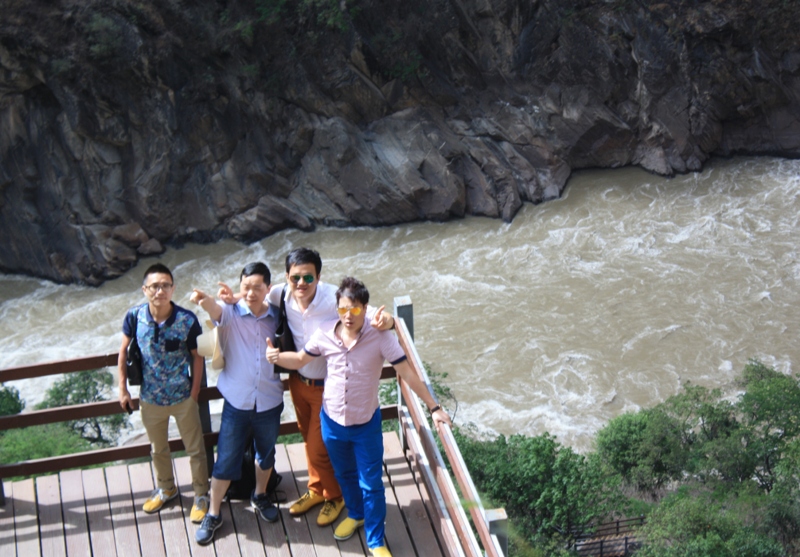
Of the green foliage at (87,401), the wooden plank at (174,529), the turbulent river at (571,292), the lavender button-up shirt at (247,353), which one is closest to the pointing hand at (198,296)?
the lavender button-up shirt at (247,353)

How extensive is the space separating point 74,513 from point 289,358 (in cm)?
181

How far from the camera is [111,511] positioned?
5184 mm

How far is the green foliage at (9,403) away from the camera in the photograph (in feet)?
47.0

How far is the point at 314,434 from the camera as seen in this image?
16.4 feet

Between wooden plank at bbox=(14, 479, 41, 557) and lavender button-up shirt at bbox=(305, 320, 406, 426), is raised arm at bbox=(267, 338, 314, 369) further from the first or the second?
wooden plank at bbox=(14, 479, 41, 557)

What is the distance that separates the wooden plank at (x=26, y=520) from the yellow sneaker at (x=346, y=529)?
1764mm

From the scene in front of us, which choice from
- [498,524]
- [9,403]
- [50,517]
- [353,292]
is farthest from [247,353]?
[9,403]

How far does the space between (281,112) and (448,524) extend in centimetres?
1873

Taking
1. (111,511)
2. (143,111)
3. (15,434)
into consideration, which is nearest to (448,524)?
(111,511)

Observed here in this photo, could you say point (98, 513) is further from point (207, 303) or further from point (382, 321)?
point (382, 321)

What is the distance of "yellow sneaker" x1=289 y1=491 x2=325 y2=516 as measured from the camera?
5.05m

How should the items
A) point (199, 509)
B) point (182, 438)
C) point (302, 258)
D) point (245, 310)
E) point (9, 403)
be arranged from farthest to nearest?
1. point (9, 403)
2. point (182, 438)
3. point (199, 509)
4. point (245, 310)
5. point (302, 258)

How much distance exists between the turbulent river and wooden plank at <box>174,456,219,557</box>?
10.0m

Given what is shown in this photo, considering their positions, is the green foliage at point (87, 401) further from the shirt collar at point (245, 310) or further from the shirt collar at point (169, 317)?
the shirt collar at point (245, 310)
